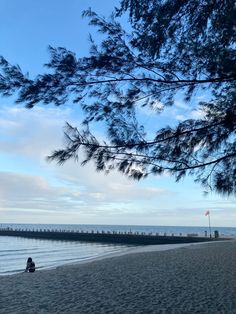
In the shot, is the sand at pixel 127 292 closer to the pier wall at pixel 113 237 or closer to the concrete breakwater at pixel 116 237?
the concrete breakwater at pixel 116 237

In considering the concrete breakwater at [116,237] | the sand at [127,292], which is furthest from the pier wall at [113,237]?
the sand at [127,292]

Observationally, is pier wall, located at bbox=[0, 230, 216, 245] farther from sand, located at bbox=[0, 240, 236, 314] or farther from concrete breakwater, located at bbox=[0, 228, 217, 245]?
sand, located at bbox=[0, 240, 236, 314]

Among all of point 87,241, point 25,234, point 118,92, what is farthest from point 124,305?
point 25,234

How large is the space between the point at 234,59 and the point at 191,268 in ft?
30.6

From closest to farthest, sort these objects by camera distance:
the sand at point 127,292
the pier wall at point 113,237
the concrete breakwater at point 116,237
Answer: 1. the sand at point 127,292
2. the concrete breakwater at point 116,237
3. the pier wall at point 113,237

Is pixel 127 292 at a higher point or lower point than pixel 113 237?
lower

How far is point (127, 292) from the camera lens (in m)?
9.73

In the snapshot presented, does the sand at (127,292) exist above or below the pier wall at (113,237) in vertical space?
below

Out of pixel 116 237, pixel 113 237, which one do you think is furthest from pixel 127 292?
pixel 113 237

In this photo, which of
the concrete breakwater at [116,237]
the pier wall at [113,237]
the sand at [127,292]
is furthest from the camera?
the pier wall at [113,237]

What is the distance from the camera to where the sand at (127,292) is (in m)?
8.21

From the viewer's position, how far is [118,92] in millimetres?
8039

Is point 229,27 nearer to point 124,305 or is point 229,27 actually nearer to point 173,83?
point 173,83

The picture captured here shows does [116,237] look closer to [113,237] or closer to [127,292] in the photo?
[113,237]
